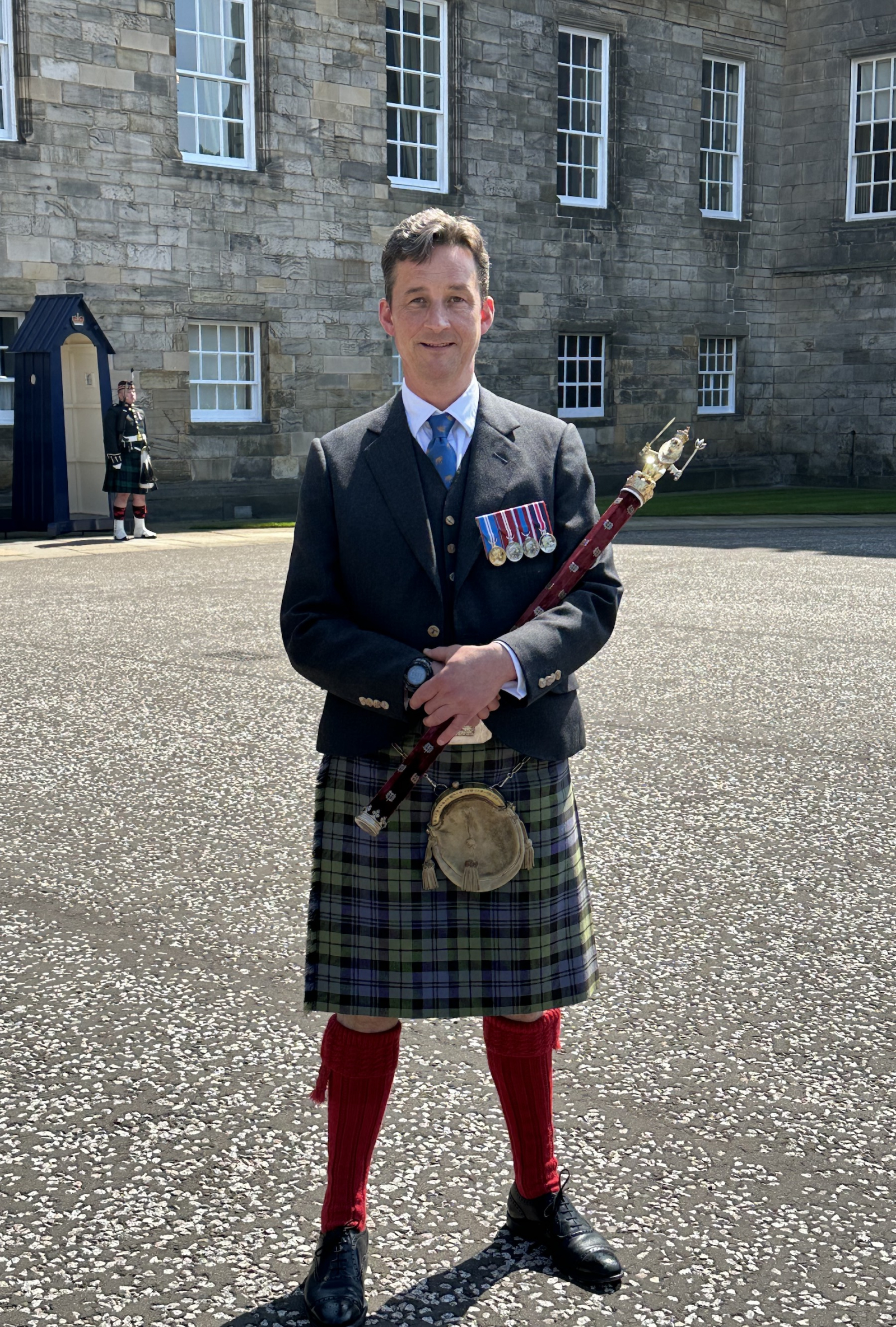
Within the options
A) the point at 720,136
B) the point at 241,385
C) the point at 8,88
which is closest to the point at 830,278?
the point at 720,136

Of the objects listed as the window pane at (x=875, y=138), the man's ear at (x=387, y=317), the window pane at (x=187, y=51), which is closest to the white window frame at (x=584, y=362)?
the window pane at (x=875, y=138)

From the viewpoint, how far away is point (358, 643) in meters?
2.71

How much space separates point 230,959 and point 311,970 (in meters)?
1.63

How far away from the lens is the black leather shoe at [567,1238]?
9.07ft

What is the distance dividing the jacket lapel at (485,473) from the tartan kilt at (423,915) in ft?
1.13

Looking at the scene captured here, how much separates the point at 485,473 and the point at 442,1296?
4.78ft

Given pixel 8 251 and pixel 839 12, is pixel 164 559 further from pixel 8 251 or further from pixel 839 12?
pixel 839 12

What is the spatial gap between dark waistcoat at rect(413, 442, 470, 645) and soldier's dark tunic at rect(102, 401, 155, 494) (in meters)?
14.1

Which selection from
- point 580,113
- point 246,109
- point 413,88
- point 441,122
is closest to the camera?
point 246,109

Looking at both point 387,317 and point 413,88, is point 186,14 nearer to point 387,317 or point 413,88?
point 413,88

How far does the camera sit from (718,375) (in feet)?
90.0

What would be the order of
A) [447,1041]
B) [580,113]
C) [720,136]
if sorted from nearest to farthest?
[447,1041] → [580,113] → [720,136]

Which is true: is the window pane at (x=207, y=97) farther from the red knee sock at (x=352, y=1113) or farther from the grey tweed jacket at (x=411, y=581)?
the red knee sock at (x=352, y=1113)

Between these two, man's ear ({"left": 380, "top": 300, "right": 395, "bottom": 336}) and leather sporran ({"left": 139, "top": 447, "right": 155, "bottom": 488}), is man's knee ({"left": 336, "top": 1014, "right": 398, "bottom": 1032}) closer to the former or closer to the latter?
man's ear ({"left": 380, "top": 300, "right": 395, "bottom": 336})
